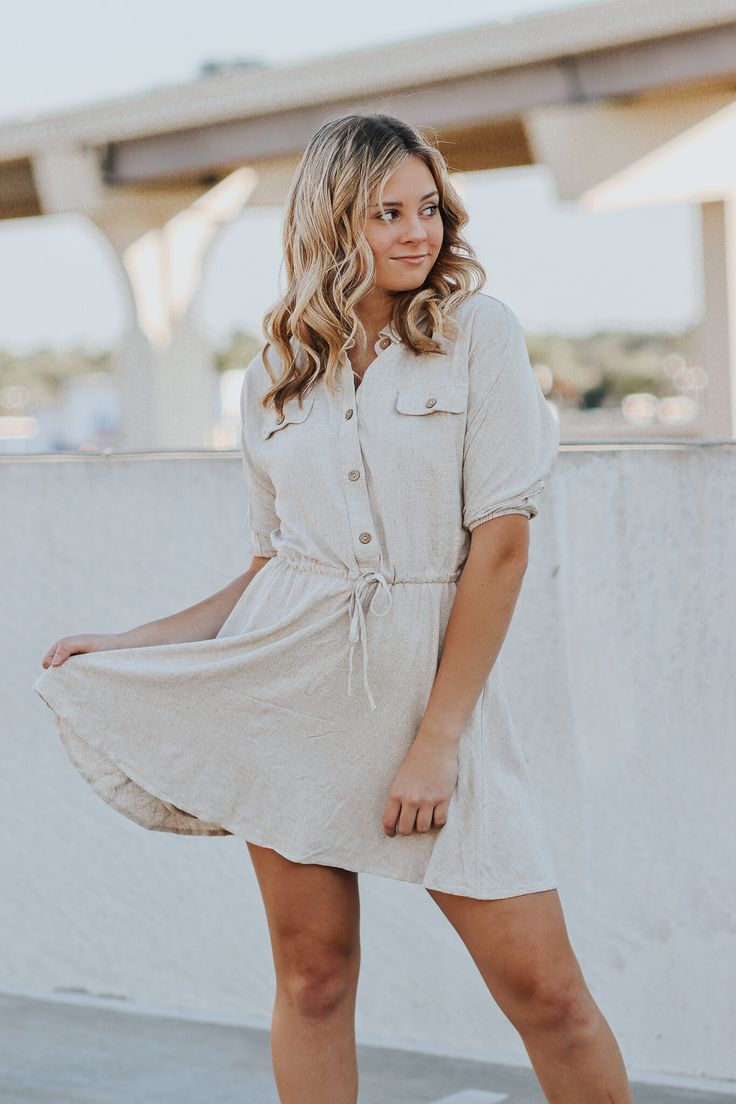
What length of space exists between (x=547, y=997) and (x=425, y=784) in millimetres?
340

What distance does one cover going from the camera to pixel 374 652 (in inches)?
85.1

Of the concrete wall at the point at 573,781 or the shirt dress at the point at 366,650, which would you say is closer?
the shirt dress at the point at 366,650

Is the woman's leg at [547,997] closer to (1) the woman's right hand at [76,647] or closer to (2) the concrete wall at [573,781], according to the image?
(1) the woman's right hand at [76,647]

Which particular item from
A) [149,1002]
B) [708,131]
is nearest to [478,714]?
[149,1002]

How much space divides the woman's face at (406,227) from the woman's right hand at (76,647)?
76cm

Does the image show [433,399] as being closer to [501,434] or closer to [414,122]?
[501,434]

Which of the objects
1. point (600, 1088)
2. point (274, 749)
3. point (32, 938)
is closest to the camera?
point (600, 1088)

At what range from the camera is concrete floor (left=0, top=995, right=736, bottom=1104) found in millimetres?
3051

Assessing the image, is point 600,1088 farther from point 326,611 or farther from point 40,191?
point 40,191

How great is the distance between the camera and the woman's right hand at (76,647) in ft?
7.88

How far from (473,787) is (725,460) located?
1148 millimetres

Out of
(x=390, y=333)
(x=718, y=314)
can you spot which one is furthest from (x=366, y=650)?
(x=718, y=314)

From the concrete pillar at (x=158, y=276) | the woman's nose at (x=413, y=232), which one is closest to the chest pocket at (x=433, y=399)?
the woman's nose at (x=413, y=232)

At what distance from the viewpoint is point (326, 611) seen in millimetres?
2201
